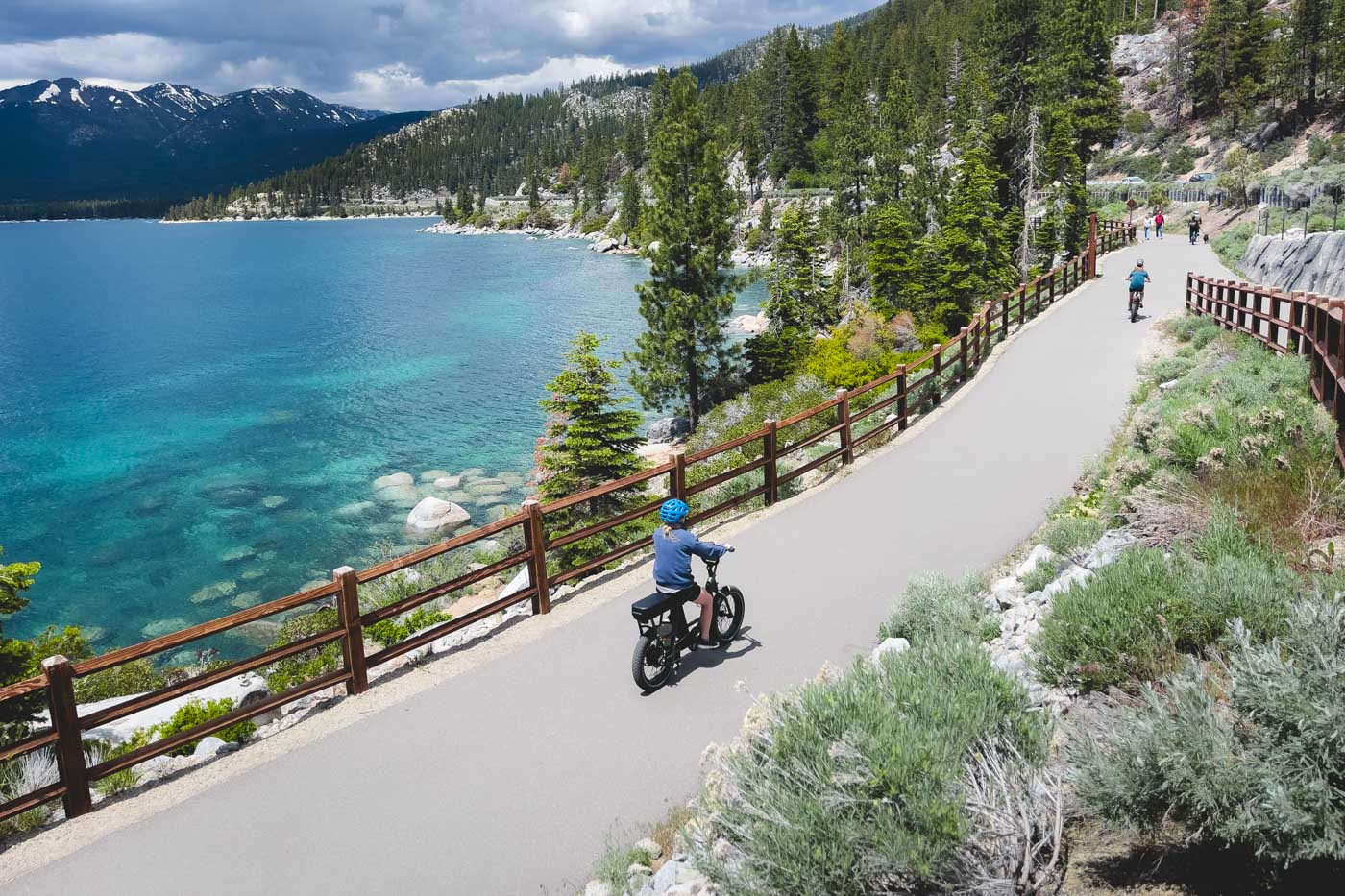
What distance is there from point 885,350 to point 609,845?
103 feet

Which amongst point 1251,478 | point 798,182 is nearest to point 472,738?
point 1251,478

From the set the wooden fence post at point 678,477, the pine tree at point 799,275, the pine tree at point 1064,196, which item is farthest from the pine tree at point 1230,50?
the wooden fence post at point 678,477

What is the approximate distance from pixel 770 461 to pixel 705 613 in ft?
17.7

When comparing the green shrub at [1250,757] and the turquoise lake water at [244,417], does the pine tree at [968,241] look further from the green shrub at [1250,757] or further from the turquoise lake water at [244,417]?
the green shrub at [1250,757]

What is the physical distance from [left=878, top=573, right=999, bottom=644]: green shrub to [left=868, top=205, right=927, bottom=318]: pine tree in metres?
33.9

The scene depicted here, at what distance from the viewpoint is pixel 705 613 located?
8.41m

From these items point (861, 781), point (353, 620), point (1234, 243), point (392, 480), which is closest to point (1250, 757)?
point (861, 781)

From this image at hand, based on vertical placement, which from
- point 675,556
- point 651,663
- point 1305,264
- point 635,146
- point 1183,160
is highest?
point 635,146

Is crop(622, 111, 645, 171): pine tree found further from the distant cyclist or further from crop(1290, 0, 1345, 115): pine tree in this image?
the distant cyclist

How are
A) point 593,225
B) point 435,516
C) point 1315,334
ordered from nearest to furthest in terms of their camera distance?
point 1315,334, point 435,516, point 593,225

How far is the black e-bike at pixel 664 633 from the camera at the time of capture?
25.6ft

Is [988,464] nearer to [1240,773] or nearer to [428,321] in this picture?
[1240,773]

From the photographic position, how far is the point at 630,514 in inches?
448

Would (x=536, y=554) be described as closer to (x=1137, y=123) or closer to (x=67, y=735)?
(x=67, y=735)
